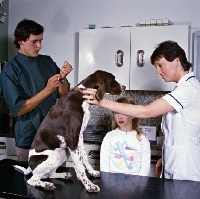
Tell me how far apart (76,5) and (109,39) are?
683 millimetres

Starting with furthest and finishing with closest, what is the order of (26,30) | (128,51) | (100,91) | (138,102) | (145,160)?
(138,102)
(128,51)
(145,160)
(26,30)
(100,91)

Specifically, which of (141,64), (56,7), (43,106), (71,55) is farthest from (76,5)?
(43,106)

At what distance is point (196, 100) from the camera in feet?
6.01

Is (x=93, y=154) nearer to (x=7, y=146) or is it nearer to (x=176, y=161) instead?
(x=7, y=146)

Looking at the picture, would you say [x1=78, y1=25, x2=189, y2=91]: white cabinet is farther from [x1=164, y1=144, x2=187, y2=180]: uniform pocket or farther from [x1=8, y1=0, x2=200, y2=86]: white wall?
[x1=164, y1=144, x2=187, y2=180]: uniform pocket

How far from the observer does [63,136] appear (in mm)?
1657

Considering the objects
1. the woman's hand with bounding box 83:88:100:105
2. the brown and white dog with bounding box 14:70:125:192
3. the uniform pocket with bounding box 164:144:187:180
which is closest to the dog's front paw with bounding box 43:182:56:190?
the brown and white dog with bounding box 14:70:125:192

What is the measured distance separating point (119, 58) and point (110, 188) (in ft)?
5.43

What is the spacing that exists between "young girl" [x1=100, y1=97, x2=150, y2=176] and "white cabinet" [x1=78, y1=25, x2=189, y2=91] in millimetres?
645

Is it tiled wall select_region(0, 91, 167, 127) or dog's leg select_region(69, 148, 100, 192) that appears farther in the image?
tiled wall select_region(0, 91, 167, 127)

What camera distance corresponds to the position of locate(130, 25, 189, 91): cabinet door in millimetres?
2924

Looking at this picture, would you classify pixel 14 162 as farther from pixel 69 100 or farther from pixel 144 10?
pixel 144 10

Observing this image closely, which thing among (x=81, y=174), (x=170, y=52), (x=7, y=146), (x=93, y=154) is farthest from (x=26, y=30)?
(x=7, y=146)

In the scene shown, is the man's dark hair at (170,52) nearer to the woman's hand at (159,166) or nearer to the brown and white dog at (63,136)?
the brown and white dog at (63,136)
